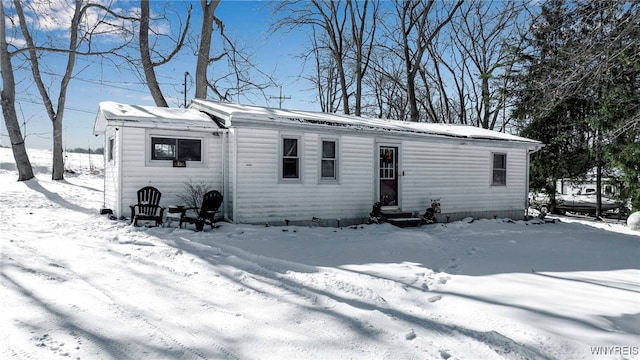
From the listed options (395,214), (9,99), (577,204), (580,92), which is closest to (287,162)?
(395,214)

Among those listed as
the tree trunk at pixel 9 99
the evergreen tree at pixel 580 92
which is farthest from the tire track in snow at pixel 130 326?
the tree trunk at pixel 9 99

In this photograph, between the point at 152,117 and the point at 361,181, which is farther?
the point at 361,181

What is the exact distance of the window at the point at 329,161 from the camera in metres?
10.1

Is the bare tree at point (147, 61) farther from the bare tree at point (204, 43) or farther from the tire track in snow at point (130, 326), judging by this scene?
the tire track in snow at point (130, 326)

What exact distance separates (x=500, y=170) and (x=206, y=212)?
974 centimetres

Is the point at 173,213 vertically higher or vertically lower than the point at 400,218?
higher

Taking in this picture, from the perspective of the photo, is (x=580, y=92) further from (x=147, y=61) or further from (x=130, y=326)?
(x=147, y=61)

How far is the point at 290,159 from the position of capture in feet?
32.0

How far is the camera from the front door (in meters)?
11.1

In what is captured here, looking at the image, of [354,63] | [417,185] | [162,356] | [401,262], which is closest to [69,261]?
[162,356]

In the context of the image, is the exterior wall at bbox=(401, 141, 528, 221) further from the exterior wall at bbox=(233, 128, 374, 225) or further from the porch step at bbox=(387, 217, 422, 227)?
the exterior wall at bbox=(233, 128, 374, 225)

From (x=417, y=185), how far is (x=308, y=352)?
→ 9055 millimetres

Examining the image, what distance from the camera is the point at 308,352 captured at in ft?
9.61

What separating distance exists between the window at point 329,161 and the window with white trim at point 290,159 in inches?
27.4
